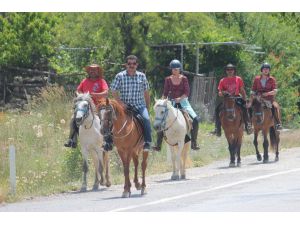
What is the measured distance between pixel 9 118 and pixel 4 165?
6.49m

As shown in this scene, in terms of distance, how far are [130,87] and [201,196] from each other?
Result: 2.65 meters

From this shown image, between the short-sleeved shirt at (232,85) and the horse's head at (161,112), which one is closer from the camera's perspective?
the horse's head at (161,112)

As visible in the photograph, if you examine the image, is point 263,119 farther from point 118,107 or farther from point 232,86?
point 118,107

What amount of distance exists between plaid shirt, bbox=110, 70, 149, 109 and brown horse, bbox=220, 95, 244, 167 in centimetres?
661

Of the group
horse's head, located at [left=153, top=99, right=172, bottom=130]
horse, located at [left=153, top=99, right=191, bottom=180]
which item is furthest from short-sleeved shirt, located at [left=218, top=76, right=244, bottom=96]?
horse's head, located at [left=153, top=99, right=172, bottom=130]

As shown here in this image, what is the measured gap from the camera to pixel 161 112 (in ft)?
63.5

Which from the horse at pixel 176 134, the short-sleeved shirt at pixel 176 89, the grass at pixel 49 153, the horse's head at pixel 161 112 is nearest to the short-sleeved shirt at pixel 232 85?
the grass at pixel 49 153

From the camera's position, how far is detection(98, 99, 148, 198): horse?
16609 mm

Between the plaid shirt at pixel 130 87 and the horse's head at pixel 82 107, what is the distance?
2.81 feet

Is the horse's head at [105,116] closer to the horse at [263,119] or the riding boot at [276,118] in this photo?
the horse at [263,119]

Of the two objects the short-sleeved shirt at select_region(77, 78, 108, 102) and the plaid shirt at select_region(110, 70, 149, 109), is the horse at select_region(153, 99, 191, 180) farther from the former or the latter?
the plaid shirt at select_region(110, 70, 149, 109)

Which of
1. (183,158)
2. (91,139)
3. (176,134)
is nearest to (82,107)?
(91,139)

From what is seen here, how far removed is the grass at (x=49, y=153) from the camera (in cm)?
1922

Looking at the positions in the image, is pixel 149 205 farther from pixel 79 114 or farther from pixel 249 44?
pixel 249 44
